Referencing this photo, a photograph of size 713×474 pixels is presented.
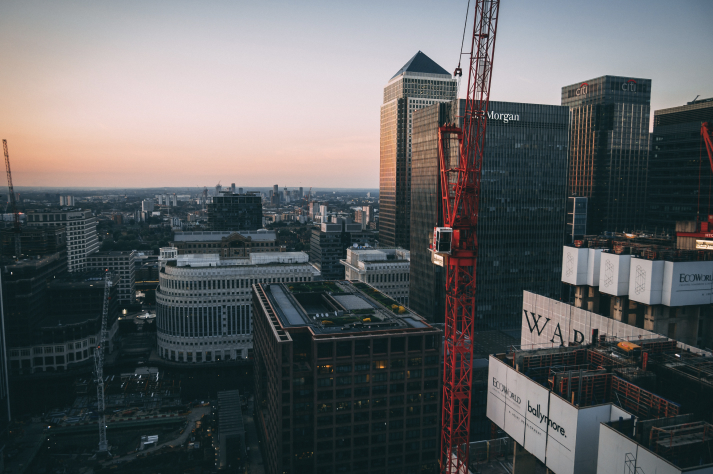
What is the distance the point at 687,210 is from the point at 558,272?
62.8 m

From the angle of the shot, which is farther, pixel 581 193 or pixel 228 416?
pixel 581 193

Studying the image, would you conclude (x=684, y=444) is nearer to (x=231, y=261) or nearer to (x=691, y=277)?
(x=691, y=277)

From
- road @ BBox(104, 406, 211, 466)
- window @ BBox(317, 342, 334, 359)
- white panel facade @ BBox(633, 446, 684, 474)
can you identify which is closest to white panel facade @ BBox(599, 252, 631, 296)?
Answer: white panel facade @ BBox(633, 446, 684, 474)

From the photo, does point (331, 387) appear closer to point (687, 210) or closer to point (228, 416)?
point (228, 416)

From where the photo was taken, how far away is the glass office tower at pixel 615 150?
613 feet

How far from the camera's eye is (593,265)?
75000 mm

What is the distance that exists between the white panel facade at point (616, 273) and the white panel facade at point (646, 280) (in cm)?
129

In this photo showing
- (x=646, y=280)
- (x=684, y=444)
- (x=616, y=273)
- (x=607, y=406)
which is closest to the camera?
(x=684, y=444)

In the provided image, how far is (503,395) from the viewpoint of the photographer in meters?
48.7

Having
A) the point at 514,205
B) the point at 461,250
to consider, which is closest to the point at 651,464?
the point at 461,250

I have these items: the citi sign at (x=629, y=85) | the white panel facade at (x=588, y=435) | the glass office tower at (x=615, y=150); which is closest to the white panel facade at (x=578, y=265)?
the white panel facade at (x=588, y=435)

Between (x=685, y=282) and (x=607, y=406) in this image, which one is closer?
(x=607, y=406)

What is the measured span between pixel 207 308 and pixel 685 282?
11501 cm

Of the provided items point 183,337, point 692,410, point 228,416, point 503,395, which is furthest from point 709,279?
point 183,337
